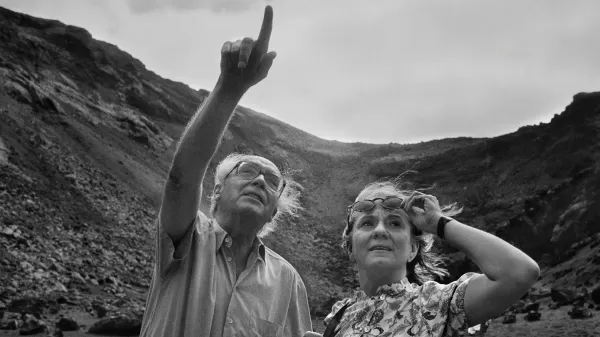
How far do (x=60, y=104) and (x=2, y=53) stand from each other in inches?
153

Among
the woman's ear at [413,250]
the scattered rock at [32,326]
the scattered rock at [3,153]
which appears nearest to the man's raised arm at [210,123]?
the woman's ear at [413,250]

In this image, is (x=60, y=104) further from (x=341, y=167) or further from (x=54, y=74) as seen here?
(x=341, y=167)

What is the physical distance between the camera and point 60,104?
3241 centimetres

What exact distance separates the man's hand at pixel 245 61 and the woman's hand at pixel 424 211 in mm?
889

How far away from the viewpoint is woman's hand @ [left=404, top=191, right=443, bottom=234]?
8.54 ft

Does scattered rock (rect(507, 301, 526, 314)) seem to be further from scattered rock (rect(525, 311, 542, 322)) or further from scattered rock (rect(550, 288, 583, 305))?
scattered rock (rect(525, 311, 542, 322))

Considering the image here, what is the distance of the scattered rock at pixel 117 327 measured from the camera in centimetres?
1130

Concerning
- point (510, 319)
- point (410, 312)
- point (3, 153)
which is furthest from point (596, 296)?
point (3, 153)

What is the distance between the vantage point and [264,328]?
2.97m

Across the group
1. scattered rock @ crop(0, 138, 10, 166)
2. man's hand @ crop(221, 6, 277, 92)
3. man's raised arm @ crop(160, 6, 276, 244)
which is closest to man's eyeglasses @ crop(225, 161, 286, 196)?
man's raised arm @ crop(160, 6, 276, 244)

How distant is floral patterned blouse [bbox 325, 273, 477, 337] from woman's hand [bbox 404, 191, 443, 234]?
25 cm

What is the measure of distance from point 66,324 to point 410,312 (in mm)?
10521

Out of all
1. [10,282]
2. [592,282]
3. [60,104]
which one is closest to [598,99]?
[592,282]

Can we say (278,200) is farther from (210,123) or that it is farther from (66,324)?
(66,324)
